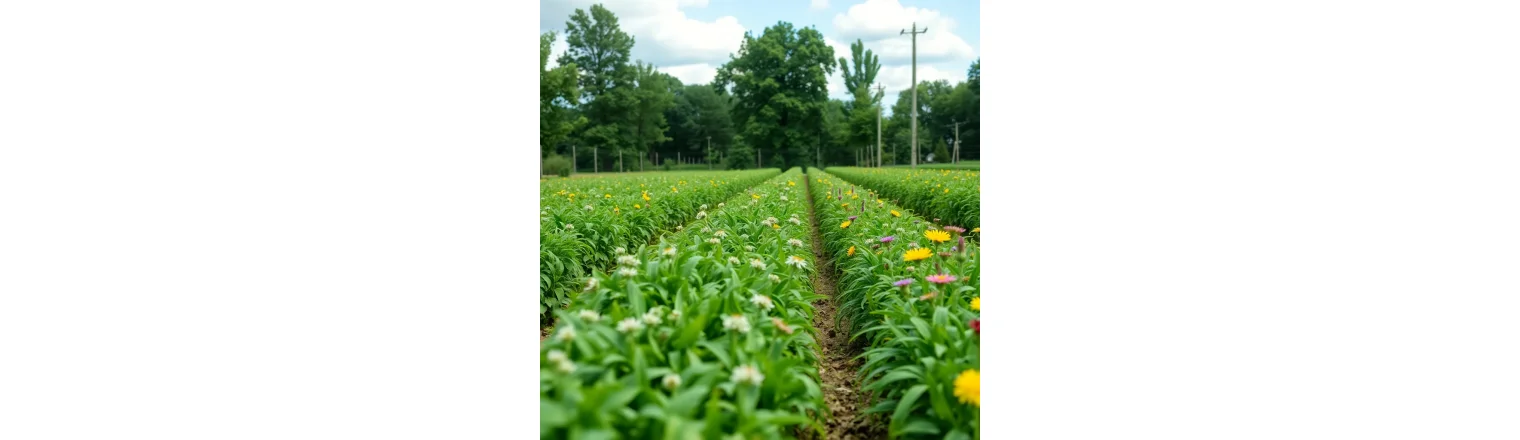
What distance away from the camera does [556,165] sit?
3.55 m

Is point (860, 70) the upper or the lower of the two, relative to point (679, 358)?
upper

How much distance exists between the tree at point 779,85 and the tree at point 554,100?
23.7 inches

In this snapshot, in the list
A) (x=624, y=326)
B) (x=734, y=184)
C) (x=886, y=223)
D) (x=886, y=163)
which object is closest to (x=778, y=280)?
(x=624, y=326)

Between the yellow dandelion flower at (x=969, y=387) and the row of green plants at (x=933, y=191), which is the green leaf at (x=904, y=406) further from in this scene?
the row of green plants at (x=933, y=191)

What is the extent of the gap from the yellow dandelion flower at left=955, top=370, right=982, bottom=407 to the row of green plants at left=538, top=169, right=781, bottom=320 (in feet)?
6.07

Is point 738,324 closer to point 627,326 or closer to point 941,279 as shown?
point 627,326

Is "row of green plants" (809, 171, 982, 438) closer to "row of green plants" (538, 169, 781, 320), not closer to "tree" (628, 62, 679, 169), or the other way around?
"tree" (628, 62, 679, 169)

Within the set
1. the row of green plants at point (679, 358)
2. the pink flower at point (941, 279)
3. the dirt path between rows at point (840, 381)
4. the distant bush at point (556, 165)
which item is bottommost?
the dirt path between rows at point (840, 381)

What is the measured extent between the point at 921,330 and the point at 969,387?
35 centimetres

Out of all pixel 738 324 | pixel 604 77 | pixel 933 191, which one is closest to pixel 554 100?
pixel 604 77

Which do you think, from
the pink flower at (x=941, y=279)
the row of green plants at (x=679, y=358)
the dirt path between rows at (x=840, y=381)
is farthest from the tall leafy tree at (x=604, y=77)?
the pink flower at (x=941, y=279)

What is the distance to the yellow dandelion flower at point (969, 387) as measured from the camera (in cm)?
174
